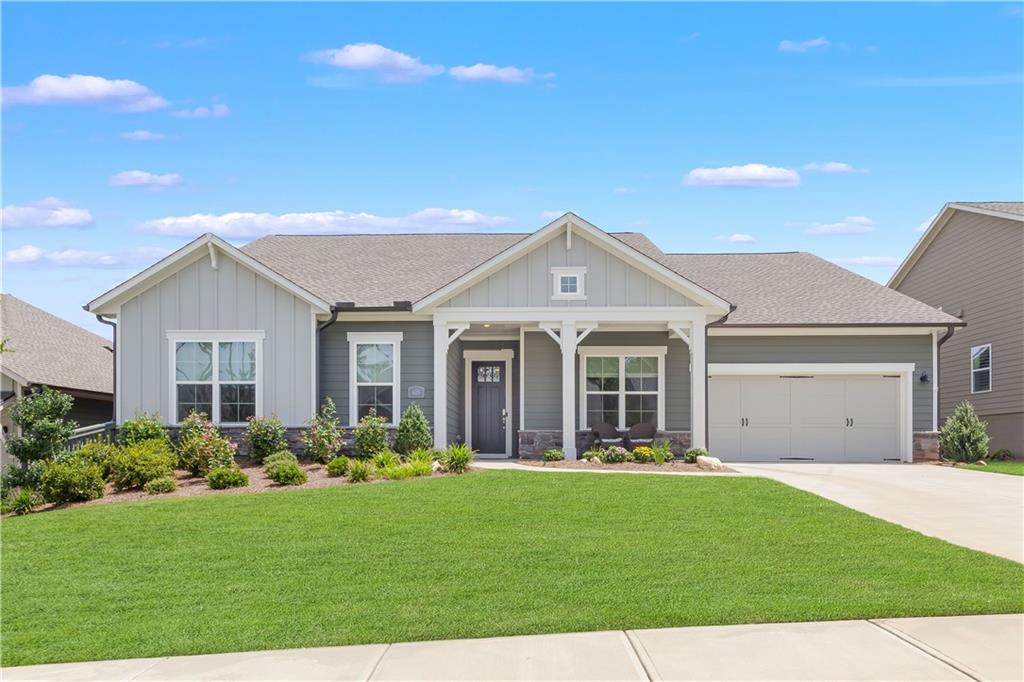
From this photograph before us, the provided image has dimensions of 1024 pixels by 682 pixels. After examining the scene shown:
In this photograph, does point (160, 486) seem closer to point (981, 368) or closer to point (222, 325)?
point (222, 325)

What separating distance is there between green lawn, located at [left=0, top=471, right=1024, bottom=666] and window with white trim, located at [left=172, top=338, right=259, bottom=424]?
19.3 feet

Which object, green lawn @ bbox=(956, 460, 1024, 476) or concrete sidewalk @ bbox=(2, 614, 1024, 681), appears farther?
green lawn @ bbox=(956, 460, 1024, 476)

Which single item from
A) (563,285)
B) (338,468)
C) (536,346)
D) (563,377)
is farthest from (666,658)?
(536,346)

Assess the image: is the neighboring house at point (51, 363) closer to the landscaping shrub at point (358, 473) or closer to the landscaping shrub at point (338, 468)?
the landscaping shrub at point (338, 468)

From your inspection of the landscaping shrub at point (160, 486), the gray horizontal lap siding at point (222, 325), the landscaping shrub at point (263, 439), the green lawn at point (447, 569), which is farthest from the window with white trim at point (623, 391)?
the landscaping shrub at point (160, 486)

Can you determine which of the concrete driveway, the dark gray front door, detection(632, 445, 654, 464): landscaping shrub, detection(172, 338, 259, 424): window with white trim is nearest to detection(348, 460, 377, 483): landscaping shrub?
detection(172, 338, 259, 424): window with white trim

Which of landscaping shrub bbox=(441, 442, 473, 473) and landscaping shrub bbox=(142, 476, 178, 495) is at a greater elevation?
landscaping shrub bbox=(441, 442, 473, 473)

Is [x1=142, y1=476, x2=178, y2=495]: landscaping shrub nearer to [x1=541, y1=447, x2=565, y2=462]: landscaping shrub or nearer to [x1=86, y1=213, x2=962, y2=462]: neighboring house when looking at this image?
[x1=86, y1=213, x2=962, y2=462]: neighboring house

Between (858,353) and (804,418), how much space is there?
1.88 m

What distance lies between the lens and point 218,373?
2059 centimetres

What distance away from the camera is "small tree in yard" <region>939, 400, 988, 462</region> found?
74.4ft

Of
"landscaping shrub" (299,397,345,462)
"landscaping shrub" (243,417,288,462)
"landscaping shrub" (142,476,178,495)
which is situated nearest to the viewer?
"landscaping shrub" (142,476,178,495)

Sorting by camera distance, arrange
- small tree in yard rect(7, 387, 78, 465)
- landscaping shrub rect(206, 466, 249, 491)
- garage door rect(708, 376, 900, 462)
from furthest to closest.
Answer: garage door rect(708, 376, 900, 462) → small tree in yard rect(7, 387, 78, 465) → landscaping shrub rect(206, 466, 249, 491)

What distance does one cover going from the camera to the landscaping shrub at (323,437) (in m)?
19.1
